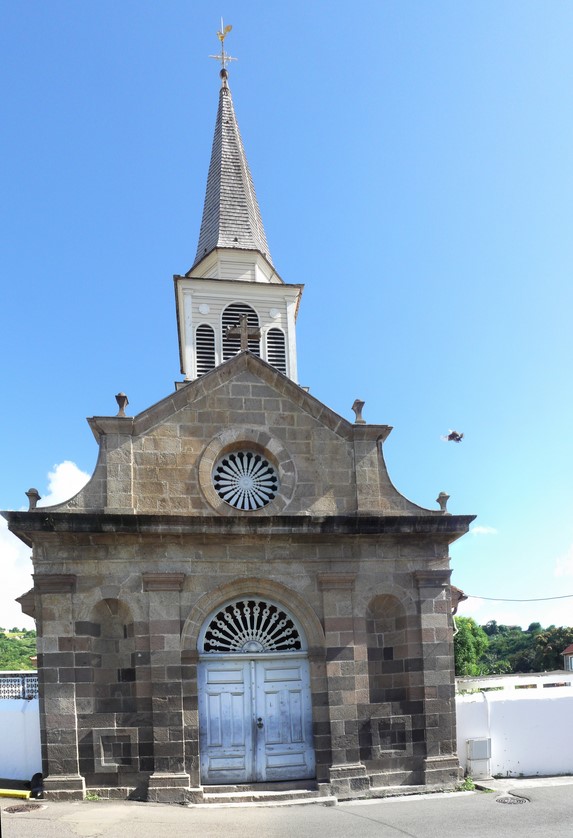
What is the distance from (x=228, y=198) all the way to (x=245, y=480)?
11284 millimetres

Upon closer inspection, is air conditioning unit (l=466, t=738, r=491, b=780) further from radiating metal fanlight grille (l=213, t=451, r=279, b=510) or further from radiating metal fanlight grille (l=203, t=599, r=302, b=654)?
radiating metal fanlight grille (l=213, t=451, r=279, b=510)

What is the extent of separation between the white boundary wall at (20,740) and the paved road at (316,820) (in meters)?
1.45

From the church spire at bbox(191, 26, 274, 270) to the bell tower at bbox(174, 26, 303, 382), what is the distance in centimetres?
3

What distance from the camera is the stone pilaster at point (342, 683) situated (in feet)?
42.0

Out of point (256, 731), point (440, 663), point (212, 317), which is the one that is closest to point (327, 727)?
point (256, 731)

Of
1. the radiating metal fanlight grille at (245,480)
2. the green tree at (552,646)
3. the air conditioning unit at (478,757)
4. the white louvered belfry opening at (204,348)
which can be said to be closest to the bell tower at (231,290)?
the white louvered belfry opening at (204,348)

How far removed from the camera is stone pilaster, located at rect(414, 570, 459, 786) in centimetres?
1329

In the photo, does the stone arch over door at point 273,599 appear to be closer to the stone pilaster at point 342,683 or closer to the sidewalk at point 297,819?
the stone pilaster at point 342,683

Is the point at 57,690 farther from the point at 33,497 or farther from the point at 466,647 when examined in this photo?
the point at 466,647

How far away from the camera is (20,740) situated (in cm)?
1354

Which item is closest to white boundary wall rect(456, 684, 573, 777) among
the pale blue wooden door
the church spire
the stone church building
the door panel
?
the stone church building

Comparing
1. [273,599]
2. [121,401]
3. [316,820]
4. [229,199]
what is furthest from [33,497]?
[229,199]

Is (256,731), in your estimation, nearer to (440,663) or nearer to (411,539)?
(440,663)

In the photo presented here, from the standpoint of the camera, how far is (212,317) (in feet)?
65.3
